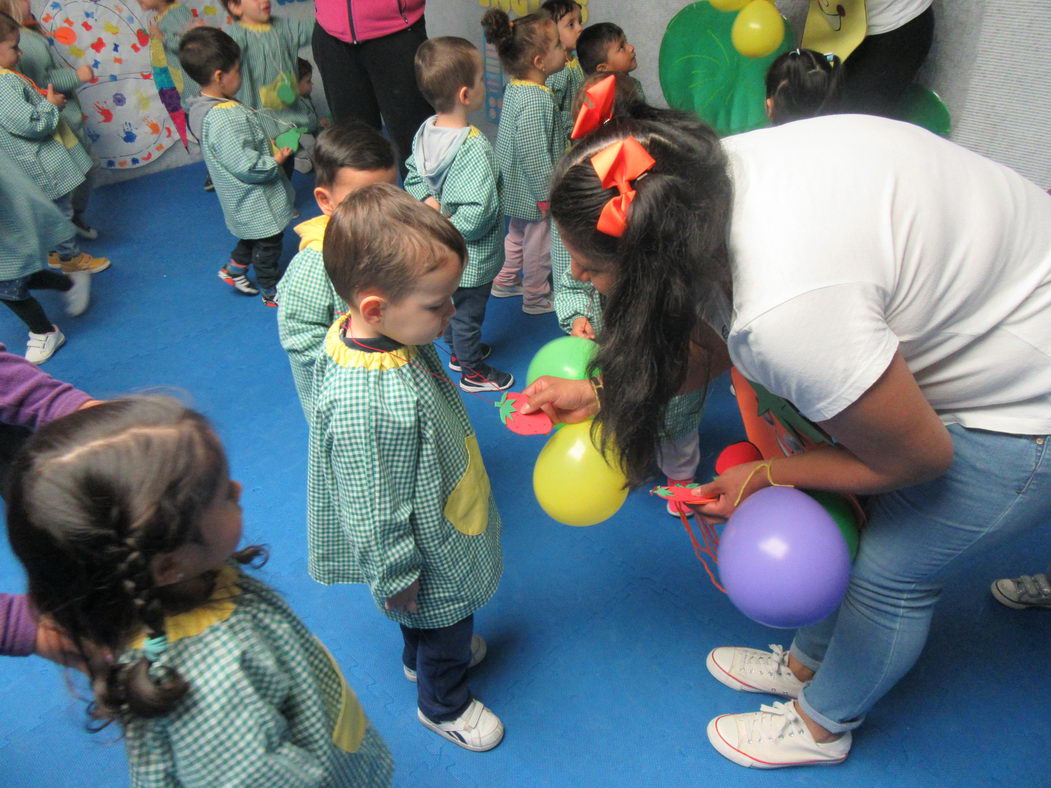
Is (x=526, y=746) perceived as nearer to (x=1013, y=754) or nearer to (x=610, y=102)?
(x=1013, y=754)

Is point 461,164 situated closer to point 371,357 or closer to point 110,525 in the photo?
point 371,357

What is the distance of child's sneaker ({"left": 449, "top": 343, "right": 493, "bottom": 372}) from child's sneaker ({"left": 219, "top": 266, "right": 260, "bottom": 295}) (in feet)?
4.26

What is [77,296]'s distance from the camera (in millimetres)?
3266

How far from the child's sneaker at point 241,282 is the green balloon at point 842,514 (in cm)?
302

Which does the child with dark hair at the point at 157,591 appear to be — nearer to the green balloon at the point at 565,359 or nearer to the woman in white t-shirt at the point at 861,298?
the woman in white t-shirt at the point at 861,298

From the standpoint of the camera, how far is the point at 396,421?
1167mm

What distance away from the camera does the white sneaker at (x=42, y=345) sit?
2.95m

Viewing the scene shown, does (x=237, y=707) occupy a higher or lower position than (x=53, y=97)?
lower

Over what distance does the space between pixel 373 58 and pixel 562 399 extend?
2.17m

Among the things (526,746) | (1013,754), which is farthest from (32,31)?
(1013,754)

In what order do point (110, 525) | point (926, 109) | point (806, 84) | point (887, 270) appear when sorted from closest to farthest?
point (110, 525)
point (887, 270)
point (806, 84)
point (926, 109)

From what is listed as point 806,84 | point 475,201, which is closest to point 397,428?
point 475,201

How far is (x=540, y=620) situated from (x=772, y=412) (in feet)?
2.87

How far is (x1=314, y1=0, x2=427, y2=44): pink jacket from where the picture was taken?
278 centimetres
